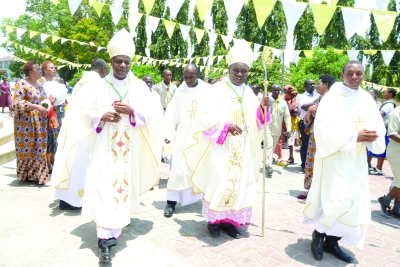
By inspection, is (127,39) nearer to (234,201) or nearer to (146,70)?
(234,201)

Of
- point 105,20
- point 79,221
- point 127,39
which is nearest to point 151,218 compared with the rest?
point 79,221

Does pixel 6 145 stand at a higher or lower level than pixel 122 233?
higher

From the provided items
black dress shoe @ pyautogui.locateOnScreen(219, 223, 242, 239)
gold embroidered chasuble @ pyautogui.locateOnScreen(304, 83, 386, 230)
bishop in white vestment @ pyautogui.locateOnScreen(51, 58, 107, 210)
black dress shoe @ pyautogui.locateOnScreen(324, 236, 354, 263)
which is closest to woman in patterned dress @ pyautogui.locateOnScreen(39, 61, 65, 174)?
bishop in white vestment @ pyautogui.locateOnScreen(51, 58, 107, 210)

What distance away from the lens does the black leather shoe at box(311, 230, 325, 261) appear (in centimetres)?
381

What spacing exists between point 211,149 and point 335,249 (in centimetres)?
183

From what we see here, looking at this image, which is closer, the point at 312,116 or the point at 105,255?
the point at 105,255

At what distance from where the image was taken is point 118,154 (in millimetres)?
3834

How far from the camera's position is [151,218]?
4988mm

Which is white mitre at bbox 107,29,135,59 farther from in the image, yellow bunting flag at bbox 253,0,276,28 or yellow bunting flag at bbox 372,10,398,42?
yellow bunting flag at bbox 372,10,398,42

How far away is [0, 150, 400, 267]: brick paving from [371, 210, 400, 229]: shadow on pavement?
0.6 inches

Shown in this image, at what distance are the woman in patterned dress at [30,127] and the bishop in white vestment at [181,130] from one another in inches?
94.4

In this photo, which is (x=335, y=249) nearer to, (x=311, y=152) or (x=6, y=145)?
(x=311, y=152)

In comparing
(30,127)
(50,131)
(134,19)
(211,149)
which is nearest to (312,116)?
(211,149)

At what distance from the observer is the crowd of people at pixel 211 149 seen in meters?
3.66
